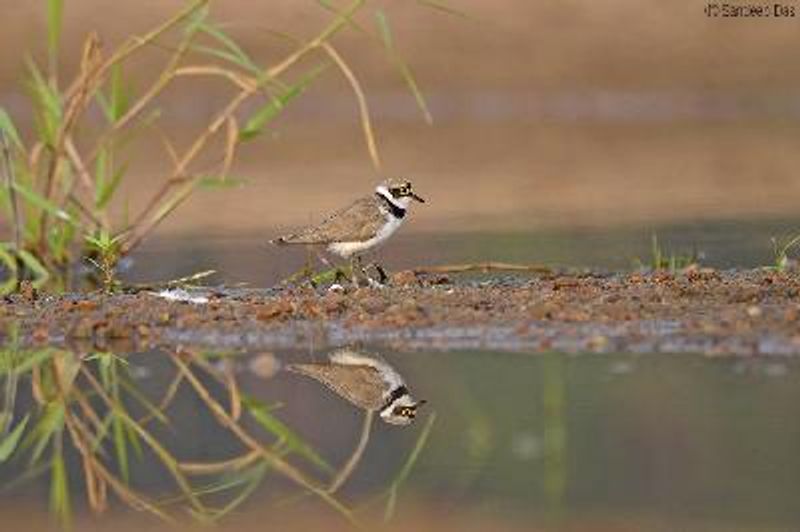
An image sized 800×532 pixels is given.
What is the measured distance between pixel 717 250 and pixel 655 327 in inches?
139

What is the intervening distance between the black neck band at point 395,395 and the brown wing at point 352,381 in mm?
22

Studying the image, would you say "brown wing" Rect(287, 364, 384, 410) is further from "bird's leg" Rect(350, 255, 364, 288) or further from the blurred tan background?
the blurred tan background

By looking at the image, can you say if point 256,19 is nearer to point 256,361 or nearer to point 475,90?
point 475,90

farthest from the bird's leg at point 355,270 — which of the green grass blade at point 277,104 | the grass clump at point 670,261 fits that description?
the grass clump at point 670,261

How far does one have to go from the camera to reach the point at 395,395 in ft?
24.5

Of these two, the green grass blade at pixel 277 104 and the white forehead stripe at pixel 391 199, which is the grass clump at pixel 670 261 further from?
the green grass blade at pixel 277 104

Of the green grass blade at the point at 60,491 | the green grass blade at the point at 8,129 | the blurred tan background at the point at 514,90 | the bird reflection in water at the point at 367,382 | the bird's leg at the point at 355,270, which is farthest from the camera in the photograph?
the blurred tan background at the point at 514,90

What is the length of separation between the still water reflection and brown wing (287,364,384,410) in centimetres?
1

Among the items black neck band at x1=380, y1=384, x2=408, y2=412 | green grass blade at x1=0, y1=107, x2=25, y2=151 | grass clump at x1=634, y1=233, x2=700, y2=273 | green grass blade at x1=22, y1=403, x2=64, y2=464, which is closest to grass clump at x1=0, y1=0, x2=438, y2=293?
green grass blade at x1=0, y1=107, x2=25, y2=151

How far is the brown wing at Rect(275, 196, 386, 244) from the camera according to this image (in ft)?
32.6

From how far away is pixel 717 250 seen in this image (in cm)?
1180

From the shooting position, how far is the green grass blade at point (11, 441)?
22.8 ft

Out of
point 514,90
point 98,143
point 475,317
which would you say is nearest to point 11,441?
point 475,317

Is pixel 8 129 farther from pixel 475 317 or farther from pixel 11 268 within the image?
pixel 475 317
